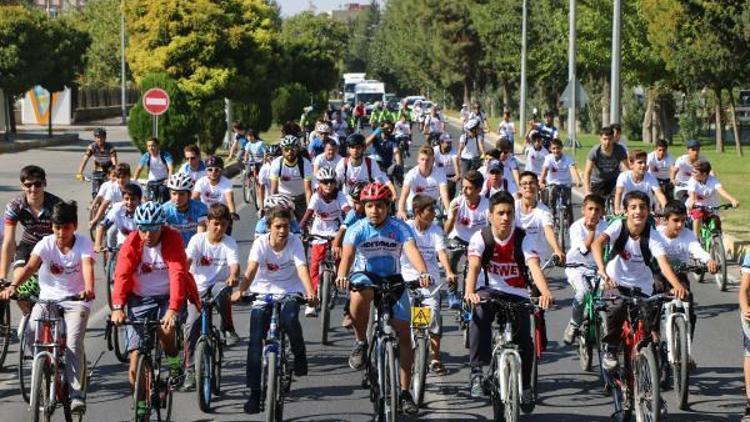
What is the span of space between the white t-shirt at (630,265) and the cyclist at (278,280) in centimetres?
233

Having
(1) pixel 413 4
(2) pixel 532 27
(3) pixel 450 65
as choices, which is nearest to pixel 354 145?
(2) pixel 532 27

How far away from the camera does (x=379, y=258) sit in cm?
1030

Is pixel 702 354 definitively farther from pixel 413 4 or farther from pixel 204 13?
pixel 413 4

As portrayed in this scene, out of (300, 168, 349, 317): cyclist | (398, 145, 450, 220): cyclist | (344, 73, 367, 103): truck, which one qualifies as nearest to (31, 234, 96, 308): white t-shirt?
(300, 168, 349, 317): cyclist

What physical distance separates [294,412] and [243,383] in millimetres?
1256

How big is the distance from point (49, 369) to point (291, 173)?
838 cm

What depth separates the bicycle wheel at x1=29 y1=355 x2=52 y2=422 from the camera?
8.92 m

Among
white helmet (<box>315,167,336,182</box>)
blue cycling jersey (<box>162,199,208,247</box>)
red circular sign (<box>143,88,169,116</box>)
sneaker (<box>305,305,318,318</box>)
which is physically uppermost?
red circular sign (<box>143,88,169,116</box>)

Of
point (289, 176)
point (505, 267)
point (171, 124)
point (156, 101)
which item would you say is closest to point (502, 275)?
point (505, 267)

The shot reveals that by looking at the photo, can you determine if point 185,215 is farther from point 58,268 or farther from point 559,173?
point 559,173

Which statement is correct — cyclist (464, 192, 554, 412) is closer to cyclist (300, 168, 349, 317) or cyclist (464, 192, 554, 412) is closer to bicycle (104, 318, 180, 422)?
bicycle (104, 318, 180, 422)

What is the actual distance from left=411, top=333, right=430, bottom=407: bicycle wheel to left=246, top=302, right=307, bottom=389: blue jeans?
92 centimetres

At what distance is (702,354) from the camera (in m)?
12.9

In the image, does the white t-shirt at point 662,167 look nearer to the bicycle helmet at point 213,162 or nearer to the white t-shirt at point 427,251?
the bicycle helmet at point 213,162
